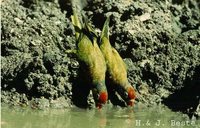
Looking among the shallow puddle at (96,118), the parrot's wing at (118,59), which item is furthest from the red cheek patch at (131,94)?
the parrot's wing at (118,59)

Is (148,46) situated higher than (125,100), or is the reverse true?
(148,46)

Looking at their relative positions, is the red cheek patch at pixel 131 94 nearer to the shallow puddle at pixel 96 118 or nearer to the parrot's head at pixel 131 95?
the parrot's head at pixel 131 95

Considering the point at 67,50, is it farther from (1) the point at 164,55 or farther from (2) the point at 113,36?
(1) the point at 164,55

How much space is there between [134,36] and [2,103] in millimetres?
1819

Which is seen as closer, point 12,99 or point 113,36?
point 12,99

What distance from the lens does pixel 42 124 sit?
216 inches

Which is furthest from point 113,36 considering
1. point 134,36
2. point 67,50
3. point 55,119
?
point 55,119

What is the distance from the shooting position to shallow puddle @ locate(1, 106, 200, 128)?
218 inches

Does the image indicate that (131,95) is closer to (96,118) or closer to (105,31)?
(96,118)

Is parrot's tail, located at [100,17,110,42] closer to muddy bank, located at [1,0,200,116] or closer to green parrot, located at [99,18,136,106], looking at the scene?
green parrot, located at [99,18,136,106]

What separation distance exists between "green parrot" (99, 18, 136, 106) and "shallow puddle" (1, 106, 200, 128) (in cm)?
20

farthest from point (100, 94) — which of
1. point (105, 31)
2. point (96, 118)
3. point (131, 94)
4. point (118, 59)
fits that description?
point (105, 31)

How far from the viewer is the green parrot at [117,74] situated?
5.97 metres

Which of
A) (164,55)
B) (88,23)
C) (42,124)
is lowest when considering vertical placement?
(42,124)
